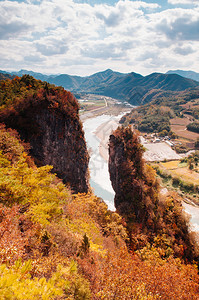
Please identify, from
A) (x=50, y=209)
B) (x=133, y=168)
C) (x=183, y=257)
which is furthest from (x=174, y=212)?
(x=50, y=209)

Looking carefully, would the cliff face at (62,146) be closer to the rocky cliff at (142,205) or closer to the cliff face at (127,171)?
the cliff face at (127,171)

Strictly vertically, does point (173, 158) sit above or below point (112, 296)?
below

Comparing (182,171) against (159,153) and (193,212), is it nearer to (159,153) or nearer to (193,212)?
(159,153)

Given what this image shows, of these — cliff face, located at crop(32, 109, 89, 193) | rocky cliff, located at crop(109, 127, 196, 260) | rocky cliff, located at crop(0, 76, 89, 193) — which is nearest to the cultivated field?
rocky cliff, located at crop(109, 127, 196, 260)

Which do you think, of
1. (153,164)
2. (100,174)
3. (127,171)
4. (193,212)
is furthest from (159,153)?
(127,171)

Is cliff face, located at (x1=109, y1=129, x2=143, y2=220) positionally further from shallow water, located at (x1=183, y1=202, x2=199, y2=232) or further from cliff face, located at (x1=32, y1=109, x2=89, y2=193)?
shallow water, located at (x1=183, y1=202, x2=199, y2=232)

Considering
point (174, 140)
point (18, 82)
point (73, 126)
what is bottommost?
point (174, 140)

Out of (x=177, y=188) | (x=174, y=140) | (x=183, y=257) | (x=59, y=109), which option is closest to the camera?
(x=183, y=257)

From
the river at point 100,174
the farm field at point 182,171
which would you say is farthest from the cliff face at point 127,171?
the farm field at point 182,171

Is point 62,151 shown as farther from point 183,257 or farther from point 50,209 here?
point 183,257
